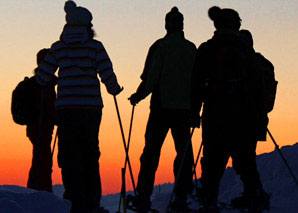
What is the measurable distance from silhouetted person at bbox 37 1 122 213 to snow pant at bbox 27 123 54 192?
6.52ft

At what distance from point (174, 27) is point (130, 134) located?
6.40 ft

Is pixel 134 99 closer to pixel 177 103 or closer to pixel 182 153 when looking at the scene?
pixel 177 103

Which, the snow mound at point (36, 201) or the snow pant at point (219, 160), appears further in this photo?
the snow pant at point (219, 160)

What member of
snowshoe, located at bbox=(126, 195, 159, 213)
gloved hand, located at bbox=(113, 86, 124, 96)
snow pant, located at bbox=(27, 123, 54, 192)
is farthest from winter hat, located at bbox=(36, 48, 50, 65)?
snowshoe, located at bbox=(126, 195, 159, 213)

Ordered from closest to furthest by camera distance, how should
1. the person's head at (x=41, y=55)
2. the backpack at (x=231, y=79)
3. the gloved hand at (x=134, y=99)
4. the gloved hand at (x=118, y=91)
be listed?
the backpack at (x=231, y=79)
the gloved hand at (x=118, y=91)
the gloved hand at (x=134, y=99)
the person's head at (x=41, y=55)

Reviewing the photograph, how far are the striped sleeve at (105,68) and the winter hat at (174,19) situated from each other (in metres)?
1.35

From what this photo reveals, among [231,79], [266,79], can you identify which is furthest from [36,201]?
[266,79]

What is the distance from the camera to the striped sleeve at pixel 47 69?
30.0ft

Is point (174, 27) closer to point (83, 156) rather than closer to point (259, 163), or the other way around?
point (83, 156)

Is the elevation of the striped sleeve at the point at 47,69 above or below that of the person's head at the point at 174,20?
below

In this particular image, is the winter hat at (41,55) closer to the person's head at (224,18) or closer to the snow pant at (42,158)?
the snow pant at (42,158)

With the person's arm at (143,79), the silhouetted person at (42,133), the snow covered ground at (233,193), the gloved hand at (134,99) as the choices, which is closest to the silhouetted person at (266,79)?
the person's arm at (143,79)

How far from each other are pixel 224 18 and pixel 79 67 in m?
1.93

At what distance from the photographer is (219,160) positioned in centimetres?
857
